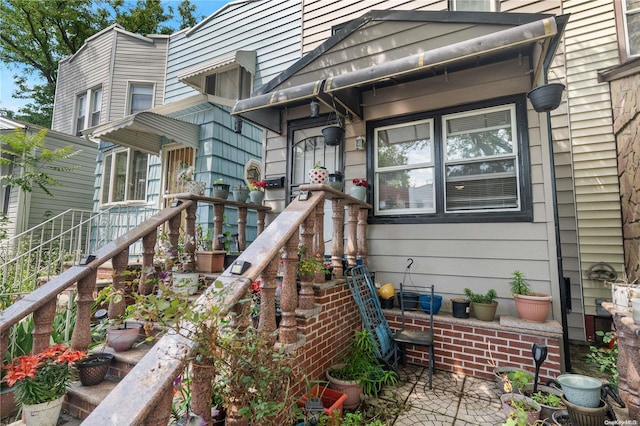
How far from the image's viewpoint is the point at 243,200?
4281mm

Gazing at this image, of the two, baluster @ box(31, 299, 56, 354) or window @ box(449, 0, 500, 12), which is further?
window @ box(449, 0, 500, 12)

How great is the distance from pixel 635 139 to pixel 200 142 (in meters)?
6.73

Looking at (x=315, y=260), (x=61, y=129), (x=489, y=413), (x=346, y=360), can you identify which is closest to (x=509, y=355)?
(x=489, y=413)

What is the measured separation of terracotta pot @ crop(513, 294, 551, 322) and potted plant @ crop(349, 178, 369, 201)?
1.98m

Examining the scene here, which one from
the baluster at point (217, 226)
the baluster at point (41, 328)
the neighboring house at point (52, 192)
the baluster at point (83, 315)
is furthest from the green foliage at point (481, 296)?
the neighboring house at point (52, 192)

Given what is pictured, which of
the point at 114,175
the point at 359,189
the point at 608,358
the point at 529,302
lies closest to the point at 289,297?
the point at 359,189

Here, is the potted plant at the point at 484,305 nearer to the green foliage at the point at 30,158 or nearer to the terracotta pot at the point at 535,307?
the terracotta pot at the point at 535,307

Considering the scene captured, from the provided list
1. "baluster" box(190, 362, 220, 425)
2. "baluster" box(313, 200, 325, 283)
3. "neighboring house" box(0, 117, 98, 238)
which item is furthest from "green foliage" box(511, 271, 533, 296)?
"neighboring house" box(0, 117, 98, 238)

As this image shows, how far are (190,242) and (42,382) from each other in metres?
1.73

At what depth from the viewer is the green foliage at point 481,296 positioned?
320 centimetres

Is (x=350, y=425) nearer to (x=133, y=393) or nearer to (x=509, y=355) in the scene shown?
(x=133, y=393)

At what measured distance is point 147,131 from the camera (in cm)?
577

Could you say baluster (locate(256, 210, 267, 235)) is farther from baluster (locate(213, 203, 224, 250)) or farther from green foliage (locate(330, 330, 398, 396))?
green foliage (locate(330, 330, 398, 396))

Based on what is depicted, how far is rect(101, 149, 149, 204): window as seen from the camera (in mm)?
7227
